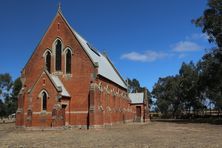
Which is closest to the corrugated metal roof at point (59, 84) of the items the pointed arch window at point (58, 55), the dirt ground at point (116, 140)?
the pointed arch window at point (58, 55)

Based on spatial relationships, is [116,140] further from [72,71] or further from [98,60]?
[98,60]

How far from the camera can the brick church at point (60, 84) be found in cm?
4278

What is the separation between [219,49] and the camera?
54.7m

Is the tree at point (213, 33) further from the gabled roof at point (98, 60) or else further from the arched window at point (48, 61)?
the arched window at point (48, 61)

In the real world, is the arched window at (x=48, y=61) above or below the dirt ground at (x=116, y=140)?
above

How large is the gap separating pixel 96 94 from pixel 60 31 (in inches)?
431

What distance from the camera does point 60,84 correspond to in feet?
149

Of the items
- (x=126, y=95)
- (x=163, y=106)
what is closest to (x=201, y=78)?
(x=126, y=95)

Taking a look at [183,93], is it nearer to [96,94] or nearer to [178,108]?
[178,108]

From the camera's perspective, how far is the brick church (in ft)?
140

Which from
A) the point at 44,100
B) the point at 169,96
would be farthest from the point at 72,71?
the point at 169,96

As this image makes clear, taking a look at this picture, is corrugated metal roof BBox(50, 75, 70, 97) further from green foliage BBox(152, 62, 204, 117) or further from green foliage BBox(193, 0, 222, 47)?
green foliage BBox(152, 62, 204, 117)

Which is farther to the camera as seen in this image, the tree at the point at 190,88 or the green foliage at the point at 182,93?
the green foliage at the point at 182,93

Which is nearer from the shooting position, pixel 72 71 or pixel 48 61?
pixel 72 71
